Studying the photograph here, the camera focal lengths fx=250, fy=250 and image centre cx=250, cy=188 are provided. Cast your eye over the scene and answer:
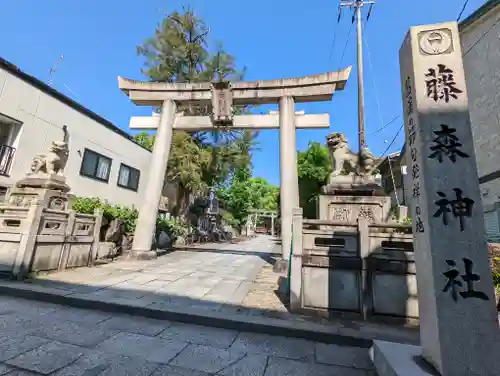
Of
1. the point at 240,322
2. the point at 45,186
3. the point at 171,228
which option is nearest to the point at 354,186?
the point at 240,322

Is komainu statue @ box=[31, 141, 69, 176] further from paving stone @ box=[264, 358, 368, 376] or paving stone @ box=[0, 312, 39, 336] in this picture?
paving stone @ box=[264, 358, 368, 376]

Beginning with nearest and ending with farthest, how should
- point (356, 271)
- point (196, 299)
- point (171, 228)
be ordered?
1. point (356, 271)
2. point (196, 299)
3. point (171, 228)

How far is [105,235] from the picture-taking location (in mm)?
9164

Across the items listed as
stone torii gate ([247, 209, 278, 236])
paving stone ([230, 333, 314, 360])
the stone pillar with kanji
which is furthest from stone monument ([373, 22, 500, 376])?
stone torii gate ([247, 209, 278, 236])

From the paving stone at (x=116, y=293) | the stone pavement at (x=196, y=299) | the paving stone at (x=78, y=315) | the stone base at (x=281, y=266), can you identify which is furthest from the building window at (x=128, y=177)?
the paving stone at (x=78, y=315)

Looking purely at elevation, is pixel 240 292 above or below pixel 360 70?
below

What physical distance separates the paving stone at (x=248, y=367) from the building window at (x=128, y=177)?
13096mm

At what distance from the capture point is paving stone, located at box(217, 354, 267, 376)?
2383 millimetres

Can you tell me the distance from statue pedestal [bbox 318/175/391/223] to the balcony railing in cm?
1046

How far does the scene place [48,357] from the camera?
2.45 metres

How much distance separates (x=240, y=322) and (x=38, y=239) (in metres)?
4.91

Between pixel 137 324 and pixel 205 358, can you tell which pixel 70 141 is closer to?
pixel 137 324

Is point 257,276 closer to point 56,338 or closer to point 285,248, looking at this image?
point 285,248

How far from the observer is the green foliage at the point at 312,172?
70.9ft
